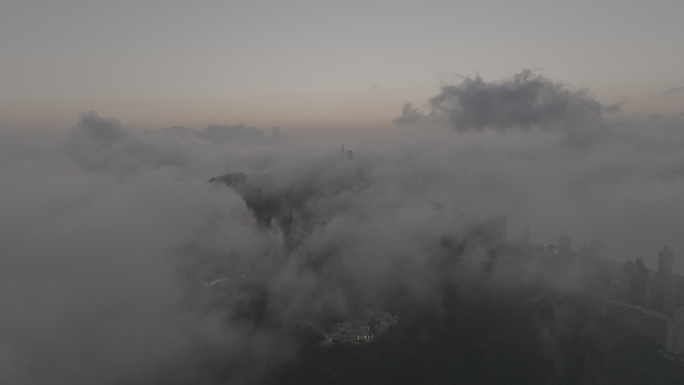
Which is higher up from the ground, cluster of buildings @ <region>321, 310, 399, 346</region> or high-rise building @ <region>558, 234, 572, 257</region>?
high-rise building @ <region>558, 234, 572, 257</region>

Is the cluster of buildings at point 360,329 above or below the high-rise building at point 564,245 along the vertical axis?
below

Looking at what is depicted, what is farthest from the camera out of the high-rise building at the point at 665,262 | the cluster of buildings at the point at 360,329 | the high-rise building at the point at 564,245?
the high-rise building at the point at 564,245

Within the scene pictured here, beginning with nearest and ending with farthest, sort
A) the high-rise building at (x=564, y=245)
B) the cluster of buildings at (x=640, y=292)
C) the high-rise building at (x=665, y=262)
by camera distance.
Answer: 1. the cluster of buildings at (x=640, y=292)
2. the high-rise building at (x=665, y=262)
3. the high-rise building at (x=564, y=245)

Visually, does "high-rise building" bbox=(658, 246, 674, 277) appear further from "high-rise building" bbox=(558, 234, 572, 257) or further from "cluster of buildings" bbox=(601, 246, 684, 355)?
"high-rise building" bbox=(558, 234, 572, 257)

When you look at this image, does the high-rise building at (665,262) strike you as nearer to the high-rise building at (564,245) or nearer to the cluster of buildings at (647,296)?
the cluster of buildings at (647,296)

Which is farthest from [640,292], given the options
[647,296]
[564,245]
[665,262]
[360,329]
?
[360,329]

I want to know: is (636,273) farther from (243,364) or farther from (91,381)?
(91,381)

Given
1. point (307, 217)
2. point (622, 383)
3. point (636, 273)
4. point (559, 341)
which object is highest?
point (307, 217)

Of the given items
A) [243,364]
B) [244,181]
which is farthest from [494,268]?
[244,181]

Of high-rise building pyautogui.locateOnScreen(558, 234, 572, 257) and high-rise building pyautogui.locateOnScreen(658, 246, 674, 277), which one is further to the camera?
high-rise building pyautogui.locateOnScreen(558, 234, 572, 257)

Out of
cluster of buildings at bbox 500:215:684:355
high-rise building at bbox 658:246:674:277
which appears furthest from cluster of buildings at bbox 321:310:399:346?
high-rise building at bbox 658:246:674:277

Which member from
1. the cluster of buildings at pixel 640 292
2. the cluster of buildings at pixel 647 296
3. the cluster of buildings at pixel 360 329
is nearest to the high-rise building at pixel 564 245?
the cluster of buildings at pixel 640 292
